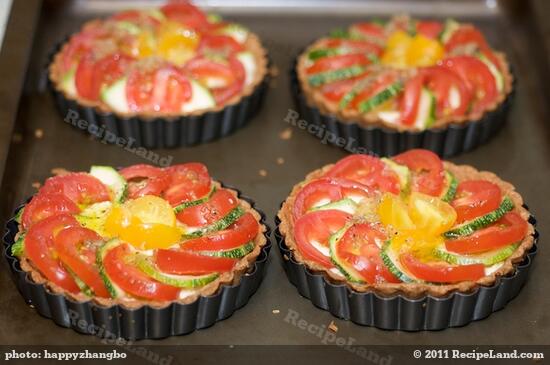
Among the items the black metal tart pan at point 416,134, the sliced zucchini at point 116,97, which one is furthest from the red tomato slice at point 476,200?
the sliced zucchini at point 116,97

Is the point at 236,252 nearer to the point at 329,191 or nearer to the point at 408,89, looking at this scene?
the point at 329,191

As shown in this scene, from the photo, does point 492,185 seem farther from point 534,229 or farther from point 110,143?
point 110,143

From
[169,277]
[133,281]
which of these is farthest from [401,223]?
[133,281]

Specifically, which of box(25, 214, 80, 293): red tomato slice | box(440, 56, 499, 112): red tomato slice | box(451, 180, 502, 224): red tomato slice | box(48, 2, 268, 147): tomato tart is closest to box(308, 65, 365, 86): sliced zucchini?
box(48, 2, 268, 147): tomato tart

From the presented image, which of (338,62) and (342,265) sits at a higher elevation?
(338,62)

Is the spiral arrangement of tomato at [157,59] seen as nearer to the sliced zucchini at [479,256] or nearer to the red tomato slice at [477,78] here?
the red tomato slice at [477,78]

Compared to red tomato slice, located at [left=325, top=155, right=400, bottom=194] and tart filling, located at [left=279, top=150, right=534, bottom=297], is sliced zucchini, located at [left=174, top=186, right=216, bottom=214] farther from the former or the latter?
red tomato slice, located at [left=325, top=155, right=400, bottom=194]

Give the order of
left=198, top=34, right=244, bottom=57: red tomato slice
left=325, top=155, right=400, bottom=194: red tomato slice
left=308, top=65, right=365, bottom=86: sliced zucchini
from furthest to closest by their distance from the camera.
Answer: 1. left=198, top=34, right=244, bottom=57: red tomato slice
2. left=308, top=65, right=365, bottom=86: sliced zucchini
3. left=325, top=155, right=400, bottom=194: red tomato slice
